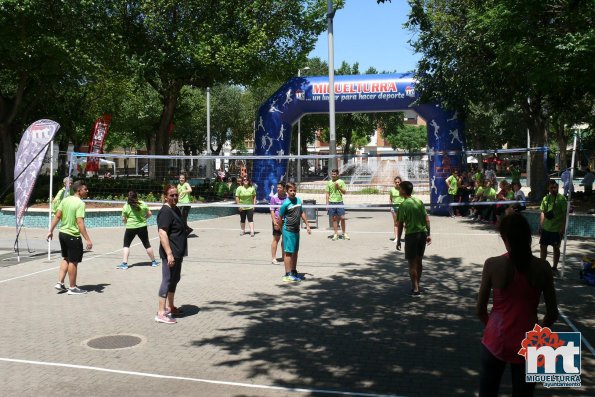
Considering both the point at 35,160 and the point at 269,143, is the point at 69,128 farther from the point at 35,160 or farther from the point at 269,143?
the point at 35,160

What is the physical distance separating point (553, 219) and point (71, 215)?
811 centimetres

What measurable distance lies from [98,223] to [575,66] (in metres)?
14.0

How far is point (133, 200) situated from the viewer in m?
11.2

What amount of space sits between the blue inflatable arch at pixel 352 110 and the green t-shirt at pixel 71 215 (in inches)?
482

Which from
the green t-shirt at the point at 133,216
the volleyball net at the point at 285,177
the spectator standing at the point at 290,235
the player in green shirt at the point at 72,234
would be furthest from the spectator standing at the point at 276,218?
the volleyball net at the point at 285,177

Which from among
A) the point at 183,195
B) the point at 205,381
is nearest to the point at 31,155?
the point at 183,195

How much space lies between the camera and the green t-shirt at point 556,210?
1024 cm

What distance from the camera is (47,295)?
931 centimetres

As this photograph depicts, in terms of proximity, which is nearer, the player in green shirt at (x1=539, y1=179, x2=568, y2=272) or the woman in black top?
the woman in black top

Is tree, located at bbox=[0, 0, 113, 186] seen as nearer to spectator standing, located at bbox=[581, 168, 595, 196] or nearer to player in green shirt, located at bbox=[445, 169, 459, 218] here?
player in green shirt, located at bbox=[445, 169, 459, 218]

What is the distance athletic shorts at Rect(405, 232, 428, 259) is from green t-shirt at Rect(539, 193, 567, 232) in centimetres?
284

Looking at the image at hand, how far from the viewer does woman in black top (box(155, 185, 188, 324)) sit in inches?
290

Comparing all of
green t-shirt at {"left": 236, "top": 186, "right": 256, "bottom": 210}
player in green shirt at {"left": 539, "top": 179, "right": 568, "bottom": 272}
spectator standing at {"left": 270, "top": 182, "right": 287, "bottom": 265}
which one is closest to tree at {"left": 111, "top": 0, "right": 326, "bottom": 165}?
green t-shirt at {"left": 236, "top": 186, "right": 256, "bottom": 210}

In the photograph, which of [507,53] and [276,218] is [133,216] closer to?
[276,218]
